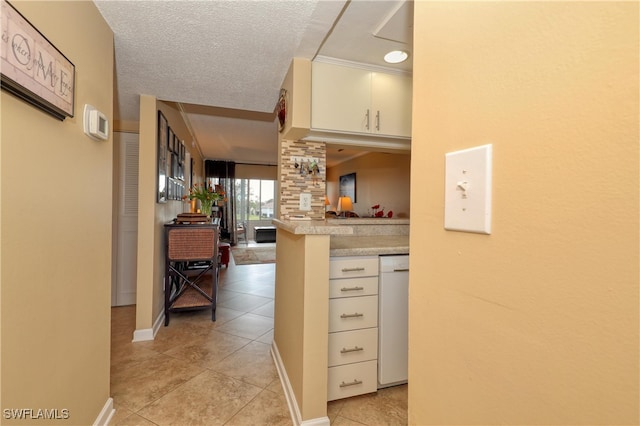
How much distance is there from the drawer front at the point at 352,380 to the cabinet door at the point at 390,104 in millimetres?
1546

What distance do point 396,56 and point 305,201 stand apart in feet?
3.86

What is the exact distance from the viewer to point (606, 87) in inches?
11.7

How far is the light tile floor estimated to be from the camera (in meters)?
1.59

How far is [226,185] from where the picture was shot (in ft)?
25.5

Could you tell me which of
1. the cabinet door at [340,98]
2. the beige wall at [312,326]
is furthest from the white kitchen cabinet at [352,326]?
the cabinet door at [340,98]

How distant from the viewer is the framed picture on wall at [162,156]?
8.32ft

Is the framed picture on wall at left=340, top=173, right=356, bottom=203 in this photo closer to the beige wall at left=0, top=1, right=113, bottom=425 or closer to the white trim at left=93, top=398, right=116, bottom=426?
the beige wall at left=0, top=1, right=113, bottom=425

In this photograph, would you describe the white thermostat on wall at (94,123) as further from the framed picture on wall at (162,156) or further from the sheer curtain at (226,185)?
the sheer curtain at (226,185)

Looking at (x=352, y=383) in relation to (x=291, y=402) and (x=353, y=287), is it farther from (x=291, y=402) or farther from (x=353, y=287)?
(x=353, y=287)

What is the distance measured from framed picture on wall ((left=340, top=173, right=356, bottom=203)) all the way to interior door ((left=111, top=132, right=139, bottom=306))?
14.4 feet

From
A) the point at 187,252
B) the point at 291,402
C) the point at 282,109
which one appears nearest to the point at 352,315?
the point at 291,402

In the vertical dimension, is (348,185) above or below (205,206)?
above

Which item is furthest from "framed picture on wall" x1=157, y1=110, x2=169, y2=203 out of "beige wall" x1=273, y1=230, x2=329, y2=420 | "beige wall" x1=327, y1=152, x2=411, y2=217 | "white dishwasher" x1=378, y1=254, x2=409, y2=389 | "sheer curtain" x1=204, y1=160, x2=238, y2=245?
"sheer curtain" x1=204, y1=160, x2=238, y2=245

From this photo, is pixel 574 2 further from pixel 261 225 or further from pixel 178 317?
pixel 261 225
